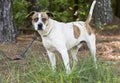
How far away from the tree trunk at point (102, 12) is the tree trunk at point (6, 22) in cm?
287

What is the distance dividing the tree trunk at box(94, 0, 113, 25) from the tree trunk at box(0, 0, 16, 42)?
9.43ft

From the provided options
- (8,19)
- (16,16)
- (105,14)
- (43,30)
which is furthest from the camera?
(105,14)

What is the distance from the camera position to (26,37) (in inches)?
417

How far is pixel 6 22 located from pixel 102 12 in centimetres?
318

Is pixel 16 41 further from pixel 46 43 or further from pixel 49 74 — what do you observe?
pixel 49 74

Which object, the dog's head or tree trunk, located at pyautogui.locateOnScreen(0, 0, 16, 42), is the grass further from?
tree trunk, located at pyautogui.locateOnScreen(0, 0, 16, 42)

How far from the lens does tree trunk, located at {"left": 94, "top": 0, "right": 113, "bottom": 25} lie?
11.0m

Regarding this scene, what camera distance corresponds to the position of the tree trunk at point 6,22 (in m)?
9.30

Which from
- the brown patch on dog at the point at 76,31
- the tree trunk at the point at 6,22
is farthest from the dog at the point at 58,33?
the tree trunk at the point at 6,22

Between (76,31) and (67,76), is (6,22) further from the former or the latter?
(67,76)

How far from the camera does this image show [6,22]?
936 centimetres

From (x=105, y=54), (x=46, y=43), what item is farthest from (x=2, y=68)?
(x=105, y=54)

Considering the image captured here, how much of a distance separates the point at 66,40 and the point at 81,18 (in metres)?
5.87

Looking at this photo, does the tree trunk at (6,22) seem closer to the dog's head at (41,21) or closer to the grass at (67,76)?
the grass at (67,76)
